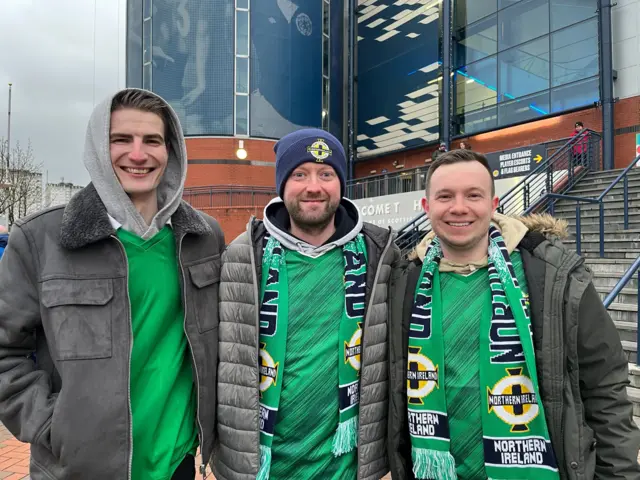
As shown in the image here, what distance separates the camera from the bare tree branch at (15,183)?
21.5 metres

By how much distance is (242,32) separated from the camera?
21.5 metres

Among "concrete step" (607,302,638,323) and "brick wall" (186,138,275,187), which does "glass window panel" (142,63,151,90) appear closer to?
"brick wall" (186,138,275,187)

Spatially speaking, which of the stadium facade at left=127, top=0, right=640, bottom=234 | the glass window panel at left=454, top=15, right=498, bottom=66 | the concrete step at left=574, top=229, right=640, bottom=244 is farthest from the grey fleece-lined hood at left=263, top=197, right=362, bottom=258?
the glass window panel at left=454, top=15, right=498, bottom=66

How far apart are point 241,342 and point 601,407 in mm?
1603

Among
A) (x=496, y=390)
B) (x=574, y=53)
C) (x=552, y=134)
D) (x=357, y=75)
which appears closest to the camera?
(x=496, y=390)

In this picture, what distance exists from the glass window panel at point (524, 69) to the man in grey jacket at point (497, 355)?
16823 millimetres

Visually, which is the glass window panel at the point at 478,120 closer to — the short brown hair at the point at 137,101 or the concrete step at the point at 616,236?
the concrete step at the point at 616,236

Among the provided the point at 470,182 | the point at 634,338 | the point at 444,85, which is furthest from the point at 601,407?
the point at 444,85

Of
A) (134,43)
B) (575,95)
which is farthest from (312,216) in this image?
(134,43)

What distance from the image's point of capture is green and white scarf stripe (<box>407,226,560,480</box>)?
6.45 feet

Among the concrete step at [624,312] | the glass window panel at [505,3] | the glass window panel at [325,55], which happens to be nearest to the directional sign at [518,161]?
the concrete step at [624,312]

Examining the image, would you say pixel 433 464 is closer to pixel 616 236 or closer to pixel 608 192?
pixel 616 236

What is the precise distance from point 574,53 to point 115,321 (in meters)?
17.5

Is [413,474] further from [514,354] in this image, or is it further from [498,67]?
[498,67]
